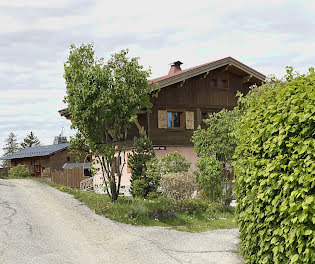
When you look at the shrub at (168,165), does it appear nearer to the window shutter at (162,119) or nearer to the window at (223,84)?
the window shutter at (162,119)

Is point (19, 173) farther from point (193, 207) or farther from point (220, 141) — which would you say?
point (193, 207)

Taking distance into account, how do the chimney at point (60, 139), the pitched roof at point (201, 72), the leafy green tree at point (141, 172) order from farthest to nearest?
the chimney at point (60, 139) < the pitched roof at point (201, 72) < the leafy green tree at point (141, 172)

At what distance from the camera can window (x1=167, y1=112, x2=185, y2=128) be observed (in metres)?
25.6

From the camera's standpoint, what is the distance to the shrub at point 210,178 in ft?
57.0

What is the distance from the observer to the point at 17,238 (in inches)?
422

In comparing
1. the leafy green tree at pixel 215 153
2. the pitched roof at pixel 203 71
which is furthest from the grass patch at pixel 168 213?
the pitched roof at pixel 203 71

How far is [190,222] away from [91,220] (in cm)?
360

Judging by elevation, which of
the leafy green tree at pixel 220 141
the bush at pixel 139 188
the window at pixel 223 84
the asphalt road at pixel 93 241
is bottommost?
the asphalt road at pixel 93 241

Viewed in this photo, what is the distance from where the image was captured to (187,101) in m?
26.1

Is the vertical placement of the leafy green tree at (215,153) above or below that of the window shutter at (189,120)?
below

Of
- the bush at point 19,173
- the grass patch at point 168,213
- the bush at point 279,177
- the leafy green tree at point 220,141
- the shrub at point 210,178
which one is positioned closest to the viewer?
the bush at point 279,177

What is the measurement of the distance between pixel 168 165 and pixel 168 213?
12.9 ft

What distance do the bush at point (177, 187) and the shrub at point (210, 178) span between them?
69.6 inches

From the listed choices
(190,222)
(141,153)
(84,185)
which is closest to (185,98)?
(141,153)
